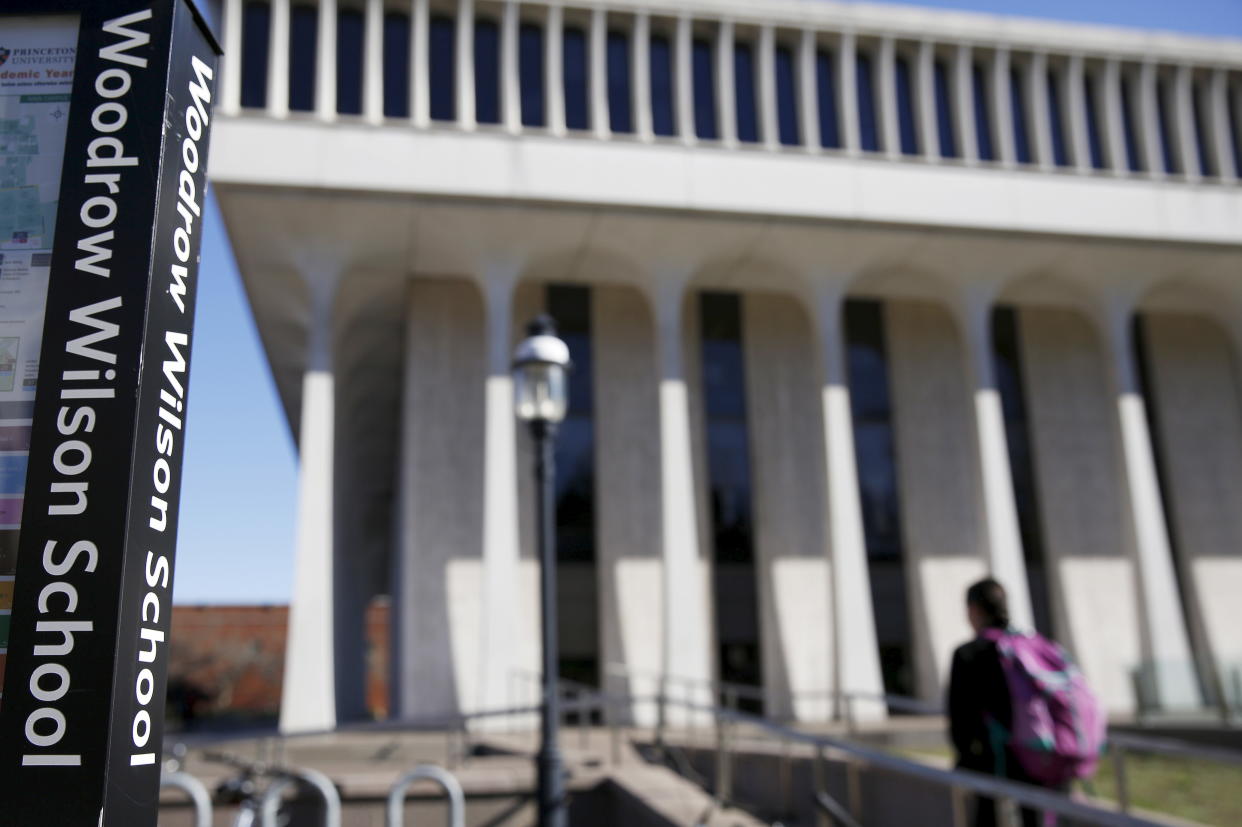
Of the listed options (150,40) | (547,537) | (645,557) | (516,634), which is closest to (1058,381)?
(645,557)

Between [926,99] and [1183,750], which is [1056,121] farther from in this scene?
[1183,750]

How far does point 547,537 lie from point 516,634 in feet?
41.9

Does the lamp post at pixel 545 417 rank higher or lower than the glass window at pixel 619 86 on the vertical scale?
lower

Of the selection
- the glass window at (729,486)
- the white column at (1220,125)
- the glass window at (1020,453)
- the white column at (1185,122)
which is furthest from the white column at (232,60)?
the white column at (1220,125)

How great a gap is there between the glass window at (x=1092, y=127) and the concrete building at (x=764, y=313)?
17cm

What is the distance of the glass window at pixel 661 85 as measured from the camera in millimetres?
23219

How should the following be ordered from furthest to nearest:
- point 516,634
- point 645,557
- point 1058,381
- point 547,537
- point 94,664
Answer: point 1058,381 < point 645,557 < point 516,634 < point 547,537 < point 94,664

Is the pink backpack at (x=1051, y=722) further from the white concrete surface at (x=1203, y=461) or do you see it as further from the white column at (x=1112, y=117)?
the white concrete surface at (x=1203, y=461)

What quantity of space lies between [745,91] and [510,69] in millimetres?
5240

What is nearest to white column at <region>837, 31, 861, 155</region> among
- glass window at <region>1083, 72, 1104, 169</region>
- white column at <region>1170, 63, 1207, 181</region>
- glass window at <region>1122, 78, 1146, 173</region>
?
glass window at <region>1083, 72, 1104, 169</region>

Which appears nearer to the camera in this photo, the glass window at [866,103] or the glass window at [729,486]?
the glass window at [729,486]

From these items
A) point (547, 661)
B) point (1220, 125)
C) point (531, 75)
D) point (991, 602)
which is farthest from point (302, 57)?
point (991, 602)

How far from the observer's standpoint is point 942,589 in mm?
24203

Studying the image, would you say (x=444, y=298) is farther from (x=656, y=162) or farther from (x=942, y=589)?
(x=942, y=589)
